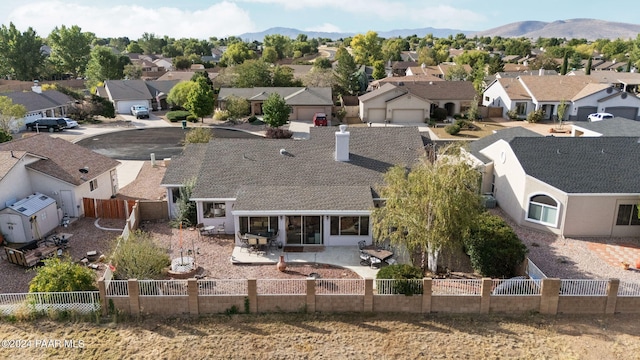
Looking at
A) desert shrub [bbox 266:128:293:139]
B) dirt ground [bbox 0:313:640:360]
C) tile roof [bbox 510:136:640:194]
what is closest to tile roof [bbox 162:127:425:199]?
tile roof [bbox 510:136:640:194]

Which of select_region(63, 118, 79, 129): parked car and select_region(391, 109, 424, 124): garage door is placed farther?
select_region(391, 109, 424, 124): garage door

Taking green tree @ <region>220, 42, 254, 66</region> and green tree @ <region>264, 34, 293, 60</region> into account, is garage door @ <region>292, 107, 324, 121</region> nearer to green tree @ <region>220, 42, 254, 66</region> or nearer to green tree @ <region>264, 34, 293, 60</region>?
green tree @ <region>220, 42, 254, 66</region>

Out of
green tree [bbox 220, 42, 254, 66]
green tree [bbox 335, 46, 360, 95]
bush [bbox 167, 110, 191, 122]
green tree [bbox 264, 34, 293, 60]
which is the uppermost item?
green tree [bbox 264, 34, 293, 60]

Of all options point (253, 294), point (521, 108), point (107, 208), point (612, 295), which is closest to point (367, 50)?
point (521, 108)

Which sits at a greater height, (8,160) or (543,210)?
(8,160)

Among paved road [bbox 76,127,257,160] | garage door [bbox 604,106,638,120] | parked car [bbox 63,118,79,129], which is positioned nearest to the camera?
paved road [bbox 76,127,257,160]

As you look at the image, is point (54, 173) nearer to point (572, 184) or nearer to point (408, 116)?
point (572, 184)

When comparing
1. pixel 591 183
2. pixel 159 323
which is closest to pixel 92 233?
pixel 159 323
